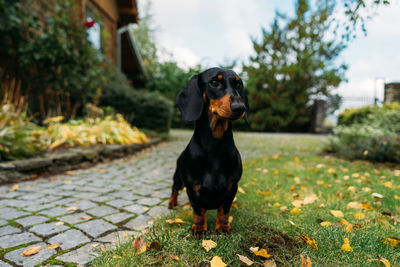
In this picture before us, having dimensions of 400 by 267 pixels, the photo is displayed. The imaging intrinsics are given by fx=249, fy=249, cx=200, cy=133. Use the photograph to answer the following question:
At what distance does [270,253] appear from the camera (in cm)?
167

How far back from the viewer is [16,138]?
3.97 m

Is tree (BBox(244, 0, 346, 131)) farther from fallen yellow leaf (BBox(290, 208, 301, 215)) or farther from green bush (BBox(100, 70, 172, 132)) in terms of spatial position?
fallen yellow leaf (BBox(290, 208, 301, 215))

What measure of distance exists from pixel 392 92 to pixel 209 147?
45.4ft

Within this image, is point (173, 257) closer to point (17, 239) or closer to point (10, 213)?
point (17, 239)

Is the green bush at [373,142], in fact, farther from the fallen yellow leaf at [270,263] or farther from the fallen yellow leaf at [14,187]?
the fallen yellow leaf at [14,187]

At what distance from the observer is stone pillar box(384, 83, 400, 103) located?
38.6 feet

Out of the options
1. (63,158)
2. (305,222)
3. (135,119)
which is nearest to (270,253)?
(305,222)

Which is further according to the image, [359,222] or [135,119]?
[135,119]

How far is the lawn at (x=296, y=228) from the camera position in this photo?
63.4 inches

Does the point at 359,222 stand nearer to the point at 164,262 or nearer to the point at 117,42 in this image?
the point at 164,262

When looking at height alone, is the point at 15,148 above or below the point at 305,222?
above

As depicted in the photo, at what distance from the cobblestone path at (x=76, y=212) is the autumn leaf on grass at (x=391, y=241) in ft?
6.10

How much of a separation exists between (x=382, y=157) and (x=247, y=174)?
9.05 ft

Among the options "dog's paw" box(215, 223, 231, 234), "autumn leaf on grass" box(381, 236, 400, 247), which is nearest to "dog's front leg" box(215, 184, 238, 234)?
"dog's paw" box(215, 223, 231, 234)
